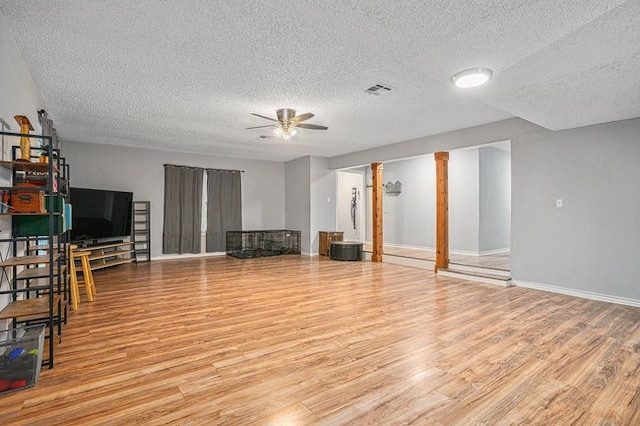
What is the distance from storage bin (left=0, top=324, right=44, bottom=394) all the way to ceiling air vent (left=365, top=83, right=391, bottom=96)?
3.77 m

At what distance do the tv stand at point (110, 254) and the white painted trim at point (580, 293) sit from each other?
716cm

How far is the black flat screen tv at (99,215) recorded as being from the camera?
6111mm

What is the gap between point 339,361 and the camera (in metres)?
2.53

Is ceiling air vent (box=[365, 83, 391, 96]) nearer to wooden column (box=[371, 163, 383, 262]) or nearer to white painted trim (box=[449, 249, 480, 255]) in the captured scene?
wooden column (box=[371, 163, 383, 262])

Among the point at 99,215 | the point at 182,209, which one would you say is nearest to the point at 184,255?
the point at 182,209

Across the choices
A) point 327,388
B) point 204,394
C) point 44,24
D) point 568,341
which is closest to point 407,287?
point 568,341

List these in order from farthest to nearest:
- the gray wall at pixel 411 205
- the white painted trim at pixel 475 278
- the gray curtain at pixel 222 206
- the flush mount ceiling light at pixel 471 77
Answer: the gray wall at pixel 411 205, the gray curtain at pixel 222 206, the white painted trim at pixel 475 278, the flush mount ceiling light at pixel 471 77

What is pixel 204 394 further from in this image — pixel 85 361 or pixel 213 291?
pixel 213 291

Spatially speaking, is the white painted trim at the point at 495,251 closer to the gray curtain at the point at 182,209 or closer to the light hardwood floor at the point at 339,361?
the light hardwood floor at the point at 339,361

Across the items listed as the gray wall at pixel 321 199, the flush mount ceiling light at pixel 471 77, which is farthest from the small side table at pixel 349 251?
the flush mount ceiling light at pixel 471 77

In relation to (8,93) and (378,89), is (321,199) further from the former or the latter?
(8,93)

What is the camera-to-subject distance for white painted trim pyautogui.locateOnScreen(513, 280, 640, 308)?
13.7 ft

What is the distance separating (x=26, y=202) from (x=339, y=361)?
259cm

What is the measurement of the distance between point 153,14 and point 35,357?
2.54 metres
